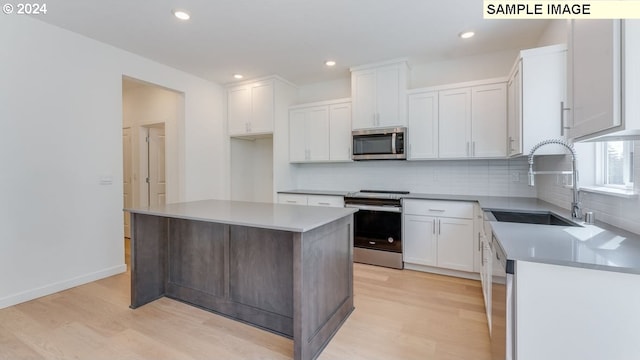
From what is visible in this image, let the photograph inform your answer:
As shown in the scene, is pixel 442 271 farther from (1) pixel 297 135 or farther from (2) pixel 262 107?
(2) pixel 262 107

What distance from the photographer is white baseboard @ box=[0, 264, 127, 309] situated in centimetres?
245

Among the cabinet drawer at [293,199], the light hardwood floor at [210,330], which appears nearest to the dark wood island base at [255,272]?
the light hardwood floor at [210,330]

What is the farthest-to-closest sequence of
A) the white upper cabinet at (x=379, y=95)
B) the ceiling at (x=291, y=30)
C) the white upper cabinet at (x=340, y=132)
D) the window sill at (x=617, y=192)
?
the white upper cabinet at (x=340, y=132) → the white upper cabinet at (x=379, y=95) → the ceiling at (x=291, y=30) → the window sill at (x=617, y=192)

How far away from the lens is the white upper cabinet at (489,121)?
307 cm

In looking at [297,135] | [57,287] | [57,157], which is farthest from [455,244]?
[57,157]

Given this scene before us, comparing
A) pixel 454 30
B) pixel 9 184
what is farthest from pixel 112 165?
pixel 454 30

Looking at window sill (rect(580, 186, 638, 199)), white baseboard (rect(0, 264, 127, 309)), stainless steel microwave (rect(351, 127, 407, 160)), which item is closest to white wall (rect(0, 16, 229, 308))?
white baseboard (rect(0, 264, 127, 309))

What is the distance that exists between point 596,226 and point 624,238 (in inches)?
12.0

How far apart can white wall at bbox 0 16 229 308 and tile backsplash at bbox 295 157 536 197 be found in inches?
108

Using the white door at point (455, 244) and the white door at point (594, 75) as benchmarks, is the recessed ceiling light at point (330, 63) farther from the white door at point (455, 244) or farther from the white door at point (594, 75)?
the white door at point (594, 75)

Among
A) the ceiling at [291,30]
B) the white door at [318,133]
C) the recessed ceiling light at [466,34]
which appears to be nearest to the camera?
the ceiling at [291,30]

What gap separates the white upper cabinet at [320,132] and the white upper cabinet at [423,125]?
898 mm

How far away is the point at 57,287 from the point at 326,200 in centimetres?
306

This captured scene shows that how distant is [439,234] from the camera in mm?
3170
